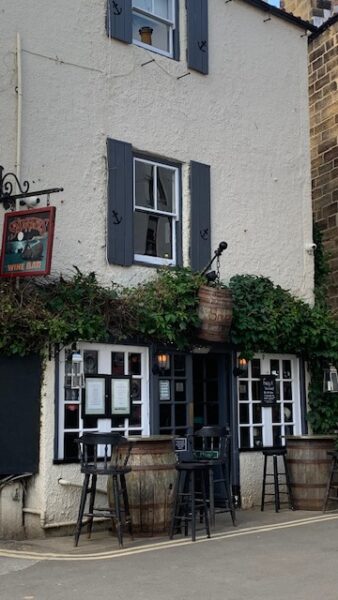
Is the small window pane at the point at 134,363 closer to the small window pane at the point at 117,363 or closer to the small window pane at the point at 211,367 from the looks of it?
the small window pane at the point at 117,363

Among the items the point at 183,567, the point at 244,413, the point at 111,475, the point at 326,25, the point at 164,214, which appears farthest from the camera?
the point at 326,25

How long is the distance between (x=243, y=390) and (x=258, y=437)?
2.39ft

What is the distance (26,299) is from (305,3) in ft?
36.2

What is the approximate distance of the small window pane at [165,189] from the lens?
10.8 m

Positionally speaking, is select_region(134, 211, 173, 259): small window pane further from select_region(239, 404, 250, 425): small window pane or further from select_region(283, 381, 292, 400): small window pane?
select_region(283, 381, 292, 400): small window pane

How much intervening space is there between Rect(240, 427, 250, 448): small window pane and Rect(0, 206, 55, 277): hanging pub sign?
413 cm

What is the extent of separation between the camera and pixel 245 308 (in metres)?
10.6

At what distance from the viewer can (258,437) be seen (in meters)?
11.1

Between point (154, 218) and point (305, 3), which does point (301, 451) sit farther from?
point (305, 3)

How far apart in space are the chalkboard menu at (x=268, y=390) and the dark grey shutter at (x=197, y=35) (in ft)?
15.3

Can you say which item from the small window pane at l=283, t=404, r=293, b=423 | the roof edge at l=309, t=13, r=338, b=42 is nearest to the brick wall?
the roof edge at l=309, t=13, r=338, b=42

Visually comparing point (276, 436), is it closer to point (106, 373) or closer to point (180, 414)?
point (180, 414)

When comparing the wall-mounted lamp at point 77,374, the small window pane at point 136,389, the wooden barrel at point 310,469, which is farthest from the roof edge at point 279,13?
the wooden barrel at point 310,469

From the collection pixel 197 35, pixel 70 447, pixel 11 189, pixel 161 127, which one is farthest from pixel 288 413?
pixel 197 35
